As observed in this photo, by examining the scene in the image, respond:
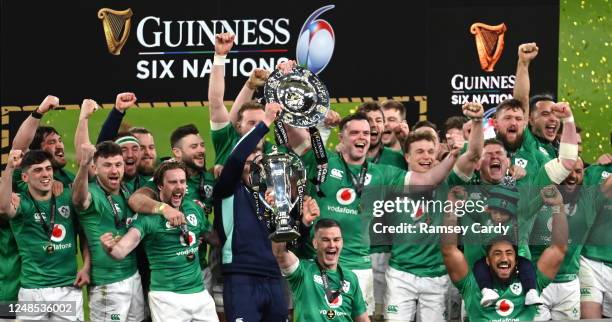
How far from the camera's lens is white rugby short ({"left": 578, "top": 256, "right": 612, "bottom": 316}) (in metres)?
12.4

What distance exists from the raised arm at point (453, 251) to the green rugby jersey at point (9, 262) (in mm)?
3258

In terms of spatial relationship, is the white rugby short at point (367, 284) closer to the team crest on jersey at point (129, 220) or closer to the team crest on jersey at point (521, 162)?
the team crest on jersey at point (521, 162)

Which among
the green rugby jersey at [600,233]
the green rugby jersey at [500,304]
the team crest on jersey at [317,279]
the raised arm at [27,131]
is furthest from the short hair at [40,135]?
the green rugby jersey at [600,233]

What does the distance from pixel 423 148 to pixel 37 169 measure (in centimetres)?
292

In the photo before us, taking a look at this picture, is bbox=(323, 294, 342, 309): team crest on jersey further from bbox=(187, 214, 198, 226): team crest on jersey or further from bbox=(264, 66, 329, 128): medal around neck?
bbox=(264, 66, 329, 128): medal around neck

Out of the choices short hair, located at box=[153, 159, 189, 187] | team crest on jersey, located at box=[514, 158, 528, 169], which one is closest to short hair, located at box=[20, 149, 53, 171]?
short hair, located at box=[153, 159, 189, 187]

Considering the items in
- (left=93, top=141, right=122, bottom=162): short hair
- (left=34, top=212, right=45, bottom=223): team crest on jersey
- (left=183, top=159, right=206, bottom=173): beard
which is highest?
(left=93, top=141, right=122, bottom=162): short hair

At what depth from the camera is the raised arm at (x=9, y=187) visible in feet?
36.3

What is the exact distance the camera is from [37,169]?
11.4 meters

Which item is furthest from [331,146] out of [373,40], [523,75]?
[523,75]

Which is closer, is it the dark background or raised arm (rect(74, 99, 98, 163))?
raised arm (rect(74, 99, 98, 163))

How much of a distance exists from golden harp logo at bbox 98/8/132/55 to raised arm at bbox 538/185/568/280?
3.77m

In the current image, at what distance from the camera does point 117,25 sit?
42.8ft

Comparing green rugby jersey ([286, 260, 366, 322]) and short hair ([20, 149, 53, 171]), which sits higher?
short hair ([20, 149, 53, 171])
